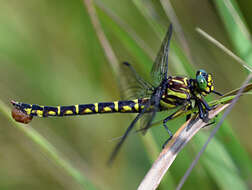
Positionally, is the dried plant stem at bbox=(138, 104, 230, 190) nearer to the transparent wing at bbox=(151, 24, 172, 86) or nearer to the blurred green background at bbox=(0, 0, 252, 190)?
the transparent wing at bbox=(151, 24, 172, 86)

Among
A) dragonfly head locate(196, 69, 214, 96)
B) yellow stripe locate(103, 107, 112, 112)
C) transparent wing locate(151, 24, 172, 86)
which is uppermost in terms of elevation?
transparent wing locate(151, 24, 172, 86)

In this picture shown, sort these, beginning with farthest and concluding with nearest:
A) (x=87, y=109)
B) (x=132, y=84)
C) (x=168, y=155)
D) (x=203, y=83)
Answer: (x=132, y=84) → (x=87, y=109) → (x=203, y=83) → (x=168, y=155)

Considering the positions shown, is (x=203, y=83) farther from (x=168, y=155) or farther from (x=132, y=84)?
(x=168, y=155)

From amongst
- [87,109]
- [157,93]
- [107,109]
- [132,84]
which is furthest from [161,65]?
[87,109]

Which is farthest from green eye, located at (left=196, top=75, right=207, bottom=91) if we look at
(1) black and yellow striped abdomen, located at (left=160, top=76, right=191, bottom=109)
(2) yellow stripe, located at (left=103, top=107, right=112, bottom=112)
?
(2) yellow stripe, located at (left=103, top=107, right=112, bottom=112)

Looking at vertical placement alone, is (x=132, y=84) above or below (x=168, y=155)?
above

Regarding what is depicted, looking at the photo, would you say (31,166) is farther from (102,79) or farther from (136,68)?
(136,68)
